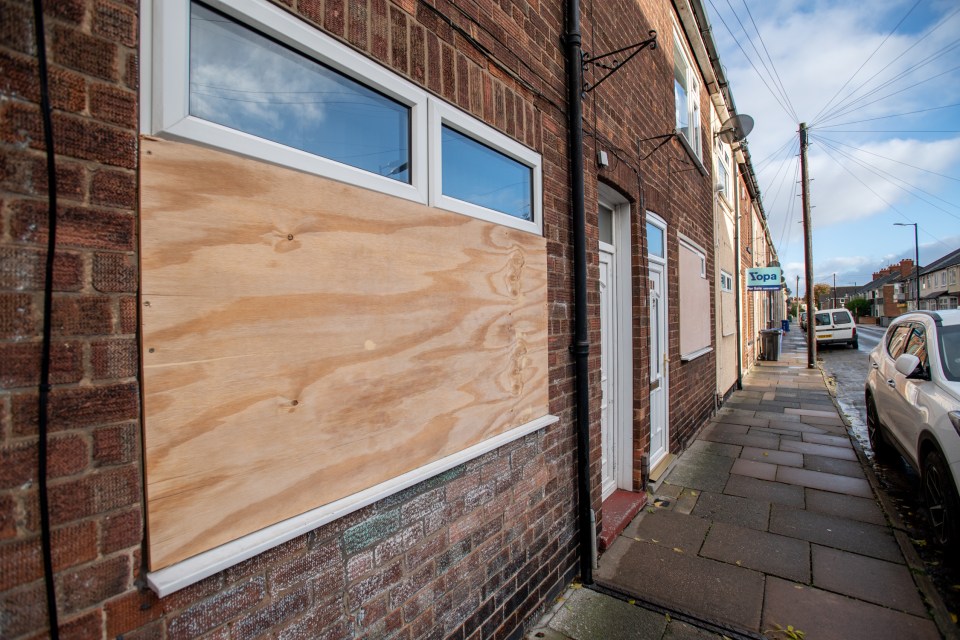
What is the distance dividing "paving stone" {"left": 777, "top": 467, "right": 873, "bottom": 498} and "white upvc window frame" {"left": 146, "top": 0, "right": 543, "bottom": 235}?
15.1 ft

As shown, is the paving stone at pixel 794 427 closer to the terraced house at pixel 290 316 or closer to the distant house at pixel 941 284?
the terraced house at pixel 290 316

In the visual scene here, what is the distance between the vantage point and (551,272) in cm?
295

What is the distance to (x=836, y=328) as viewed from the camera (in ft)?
69.4

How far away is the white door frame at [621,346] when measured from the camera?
4.54m

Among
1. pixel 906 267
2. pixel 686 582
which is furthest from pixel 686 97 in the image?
pixel 906 267

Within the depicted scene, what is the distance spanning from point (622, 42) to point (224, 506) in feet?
15.4

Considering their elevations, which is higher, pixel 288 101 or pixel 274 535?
pixel 288 101

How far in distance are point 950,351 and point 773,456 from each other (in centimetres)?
231

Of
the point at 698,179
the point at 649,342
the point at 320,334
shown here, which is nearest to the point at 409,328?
the point at 320,334

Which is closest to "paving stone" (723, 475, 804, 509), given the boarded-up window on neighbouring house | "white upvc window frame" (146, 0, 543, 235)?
→ the boarded-up window on neighbouring house

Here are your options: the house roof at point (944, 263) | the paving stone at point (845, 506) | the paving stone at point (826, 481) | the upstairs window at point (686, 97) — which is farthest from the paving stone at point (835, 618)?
the house roof at point (944, 263)

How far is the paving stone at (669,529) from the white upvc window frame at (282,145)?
9.46ft

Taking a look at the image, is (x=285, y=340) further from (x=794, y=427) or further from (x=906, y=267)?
(x=906, y=267)

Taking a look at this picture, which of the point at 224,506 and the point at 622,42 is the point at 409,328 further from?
the point at 622,42
